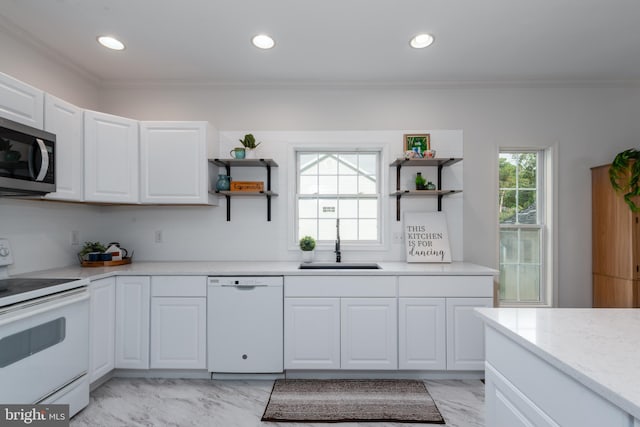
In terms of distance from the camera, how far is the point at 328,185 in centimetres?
328

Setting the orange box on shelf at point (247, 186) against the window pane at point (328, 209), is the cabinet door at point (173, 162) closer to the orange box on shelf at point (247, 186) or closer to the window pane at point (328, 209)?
the orange box on shelf at point (247, 186)

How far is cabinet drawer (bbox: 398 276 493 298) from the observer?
2.56 meters

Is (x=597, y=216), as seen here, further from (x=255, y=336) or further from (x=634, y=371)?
(x=255, y=336)

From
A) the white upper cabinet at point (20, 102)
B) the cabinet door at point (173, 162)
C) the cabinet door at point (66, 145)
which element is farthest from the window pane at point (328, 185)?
the white upper cabinet at point (20, 102)

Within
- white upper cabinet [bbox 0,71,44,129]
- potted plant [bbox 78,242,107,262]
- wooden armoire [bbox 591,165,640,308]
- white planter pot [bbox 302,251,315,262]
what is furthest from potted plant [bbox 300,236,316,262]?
wooden armoire [bbox 591,165,640,308]

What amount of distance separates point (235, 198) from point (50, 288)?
1.63 m

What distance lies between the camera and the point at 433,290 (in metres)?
2.57

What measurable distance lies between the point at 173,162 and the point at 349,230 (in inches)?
70.0

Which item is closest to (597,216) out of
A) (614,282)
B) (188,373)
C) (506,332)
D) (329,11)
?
(614,282)

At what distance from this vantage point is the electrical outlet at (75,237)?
2824 mm

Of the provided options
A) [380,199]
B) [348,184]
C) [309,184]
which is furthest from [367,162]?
[309,184]

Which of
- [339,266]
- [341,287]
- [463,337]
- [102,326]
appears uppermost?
[339,266]

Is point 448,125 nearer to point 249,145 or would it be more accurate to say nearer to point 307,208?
point 307,208

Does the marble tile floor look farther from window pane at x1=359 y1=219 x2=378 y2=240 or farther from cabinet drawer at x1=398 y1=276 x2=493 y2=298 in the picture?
window pane at x1=359 y1=219 x2=378 y2=240
